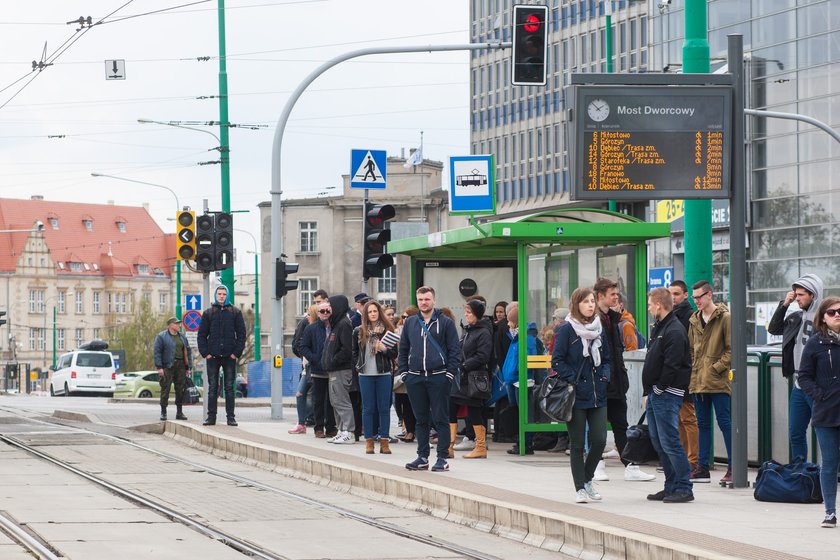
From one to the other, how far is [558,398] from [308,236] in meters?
72.5

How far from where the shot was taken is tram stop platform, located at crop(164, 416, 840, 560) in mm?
9672

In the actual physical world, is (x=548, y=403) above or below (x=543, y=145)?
below

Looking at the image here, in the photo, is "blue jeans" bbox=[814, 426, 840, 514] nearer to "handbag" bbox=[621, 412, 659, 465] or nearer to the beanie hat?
"handbag" bbox=[621, 412, 659, 465]

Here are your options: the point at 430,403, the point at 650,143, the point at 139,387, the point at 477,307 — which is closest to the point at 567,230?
the point at 477,307

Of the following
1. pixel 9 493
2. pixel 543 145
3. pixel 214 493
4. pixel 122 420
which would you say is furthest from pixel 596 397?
pixel 543 145

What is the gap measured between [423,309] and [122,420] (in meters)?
14.3

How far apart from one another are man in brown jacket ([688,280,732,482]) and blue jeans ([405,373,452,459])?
248cm

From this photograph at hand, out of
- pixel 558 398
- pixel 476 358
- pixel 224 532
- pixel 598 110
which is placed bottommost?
pixel 224 532

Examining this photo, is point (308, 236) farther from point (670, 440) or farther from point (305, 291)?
point (670, 440)

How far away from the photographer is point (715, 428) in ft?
50.3

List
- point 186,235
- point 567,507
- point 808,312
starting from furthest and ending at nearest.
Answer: point 186,235
point 808,312
point 567,507

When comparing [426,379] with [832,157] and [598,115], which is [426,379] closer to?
[598,115]

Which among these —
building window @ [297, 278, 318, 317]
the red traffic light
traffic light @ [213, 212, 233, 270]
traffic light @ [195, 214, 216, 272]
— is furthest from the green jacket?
building window @ [297, 278, 318, 317]

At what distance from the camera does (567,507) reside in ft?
37.9
